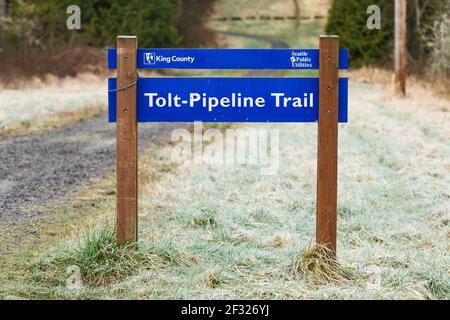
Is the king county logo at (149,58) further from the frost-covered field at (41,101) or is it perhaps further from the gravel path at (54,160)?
the frost-covered field at (41,101)

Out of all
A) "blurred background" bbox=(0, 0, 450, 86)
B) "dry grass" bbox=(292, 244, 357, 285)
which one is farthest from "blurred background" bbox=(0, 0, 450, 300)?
"blurred background" bbox=(0, 0, 450, 86)

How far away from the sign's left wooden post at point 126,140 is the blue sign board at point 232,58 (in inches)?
4.5

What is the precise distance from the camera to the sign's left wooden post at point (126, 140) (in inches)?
252

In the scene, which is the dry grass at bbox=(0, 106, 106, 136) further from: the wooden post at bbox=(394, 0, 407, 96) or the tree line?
the tree line

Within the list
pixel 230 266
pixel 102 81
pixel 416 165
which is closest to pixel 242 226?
pixel 230 266

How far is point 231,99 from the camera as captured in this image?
254 inches

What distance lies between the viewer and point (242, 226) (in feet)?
27.0

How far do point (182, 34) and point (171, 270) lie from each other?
160ft

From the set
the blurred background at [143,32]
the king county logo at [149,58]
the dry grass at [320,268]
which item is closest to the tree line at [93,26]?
the blurred background at [143,32]

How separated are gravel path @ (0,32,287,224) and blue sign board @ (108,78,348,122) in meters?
2.99

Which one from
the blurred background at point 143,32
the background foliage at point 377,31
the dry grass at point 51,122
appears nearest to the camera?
the dry grass at point 51,122

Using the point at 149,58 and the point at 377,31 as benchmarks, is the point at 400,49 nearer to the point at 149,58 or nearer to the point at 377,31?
the point at 377,31

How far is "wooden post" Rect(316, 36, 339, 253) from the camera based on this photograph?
6309 mm

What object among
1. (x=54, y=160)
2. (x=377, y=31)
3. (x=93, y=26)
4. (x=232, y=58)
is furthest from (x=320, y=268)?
(x=93, y=26)
